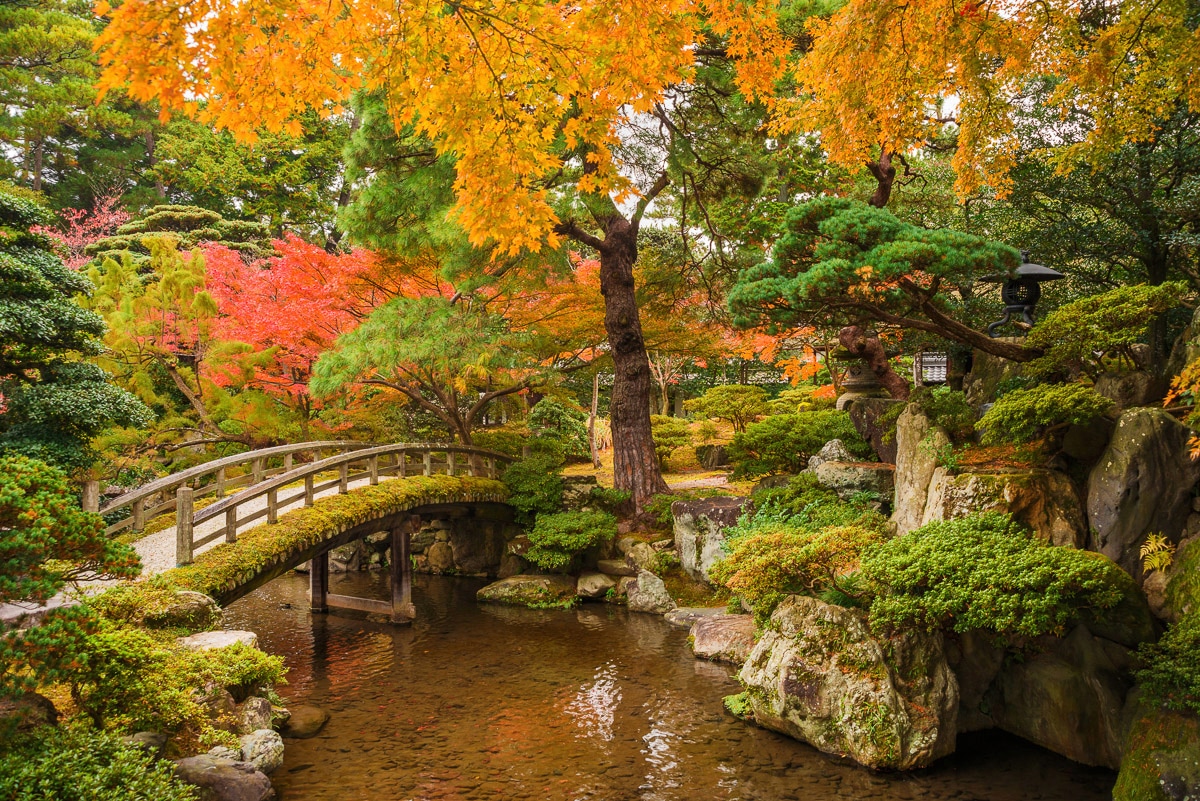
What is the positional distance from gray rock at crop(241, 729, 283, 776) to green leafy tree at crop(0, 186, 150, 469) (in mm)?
4351

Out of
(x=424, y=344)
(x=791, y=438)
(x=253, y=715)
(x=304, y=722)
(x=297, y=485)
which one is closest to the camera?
(x=253, y=715)

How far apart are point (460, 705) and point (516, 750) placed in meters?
1.36

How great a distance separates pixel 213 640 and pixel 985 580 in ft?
21.7

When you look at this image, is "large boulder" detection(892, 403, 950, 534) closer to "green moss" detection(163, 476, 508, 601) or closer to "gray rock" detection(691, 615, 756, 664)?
"gray rock" detection(691, 615, 756, 664)

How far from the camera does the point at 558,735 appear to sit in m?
7.01

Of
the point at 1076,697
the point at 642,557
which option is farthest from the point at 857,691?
the point at 642,557

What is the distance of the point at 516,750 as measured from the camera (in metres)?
6.68

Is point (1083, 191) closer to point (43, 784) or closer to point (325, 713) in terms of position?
point (325, 713)

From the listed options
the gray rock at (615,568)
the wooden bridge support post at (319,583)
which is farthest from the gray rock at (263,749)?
the gray rock at (615,568)

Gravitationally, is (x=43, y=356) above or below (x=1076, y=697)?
above

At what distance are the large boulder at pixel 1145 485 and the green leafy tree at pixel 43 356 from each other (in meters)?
10.7

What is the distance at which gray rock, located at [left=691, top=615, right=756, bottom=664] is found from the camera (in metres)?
8.94

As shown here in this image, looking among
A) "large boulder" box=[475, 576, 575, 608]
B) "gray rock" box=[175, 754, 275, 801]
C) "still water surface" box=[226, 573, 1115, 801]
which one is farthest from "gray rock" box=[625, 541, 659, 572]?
"gray rock" box=[175, 754, 275, 801]

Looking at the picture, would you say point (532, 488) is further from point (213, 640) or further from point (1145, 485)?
point (1145, 485)
